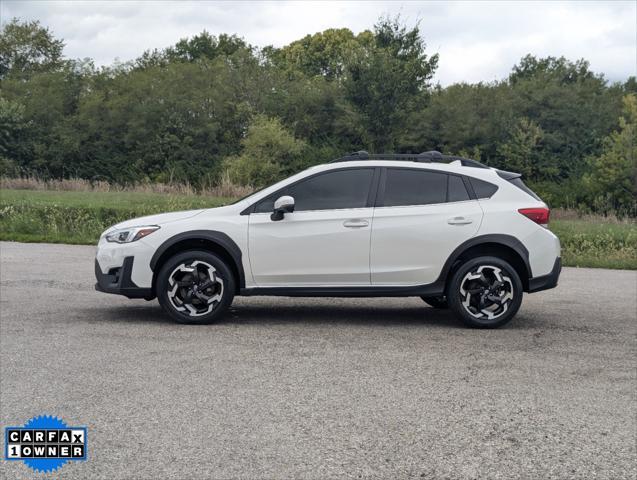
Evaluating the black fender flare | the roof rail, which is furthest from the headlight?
the black fender flare

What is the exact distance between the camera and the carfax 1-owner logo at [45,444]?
15.0 feet

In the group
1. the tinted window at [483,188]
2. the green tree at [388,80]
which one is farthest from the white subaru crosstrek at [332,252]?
the green tree at [388,80]

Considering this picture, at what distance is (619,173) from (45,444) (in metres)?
39.8

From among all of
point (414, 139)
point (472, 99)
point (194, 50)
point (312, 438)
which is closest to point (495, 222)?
point (312, 438)

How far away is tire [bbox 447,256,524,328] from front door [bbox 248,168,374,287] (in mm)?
968

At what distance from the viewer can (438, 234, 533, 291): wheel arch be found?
28.2 ft

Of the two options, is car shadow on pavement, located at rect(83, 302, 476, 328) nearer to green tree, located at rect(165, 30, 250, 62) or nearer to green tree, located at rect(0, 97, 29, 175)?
green tree, located at rect(0, 97, 29, 175)

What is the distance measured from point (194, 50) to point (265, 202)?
227 feet

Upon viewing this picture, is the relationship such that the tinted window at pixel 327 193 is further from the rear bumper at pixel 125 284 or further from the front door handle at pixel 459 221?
the rear bumper at pixel 125 284

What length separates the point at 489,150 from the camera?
47969 mm

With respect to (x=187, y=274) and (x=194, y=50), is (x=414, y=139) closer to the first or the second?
(x=194, y=50)

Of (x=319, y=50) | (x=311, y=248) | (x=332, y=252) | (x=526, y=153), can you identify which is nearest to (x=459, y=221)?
(x=332, y=252)

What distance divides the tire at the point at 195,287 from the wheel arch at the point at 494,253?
227 cm

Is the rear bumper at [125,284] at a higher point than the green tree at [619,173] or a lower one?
lower
